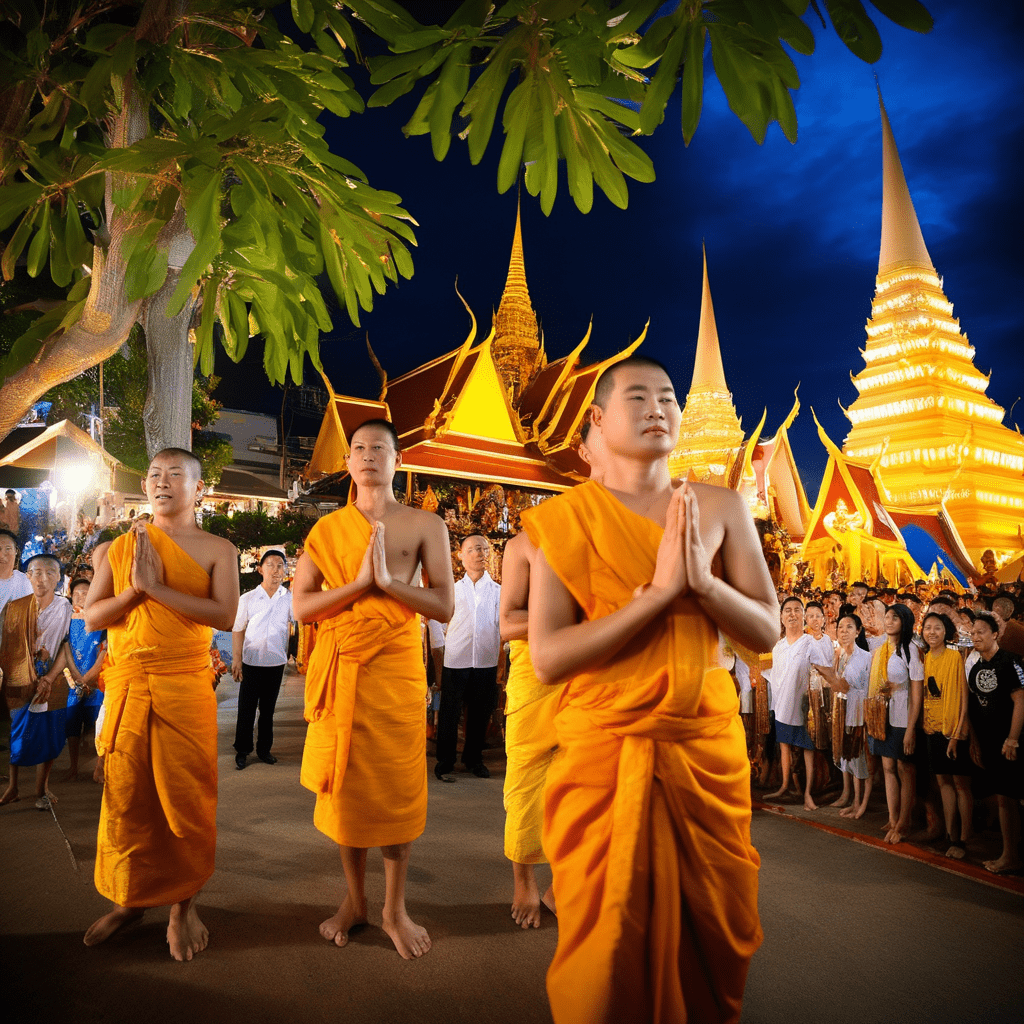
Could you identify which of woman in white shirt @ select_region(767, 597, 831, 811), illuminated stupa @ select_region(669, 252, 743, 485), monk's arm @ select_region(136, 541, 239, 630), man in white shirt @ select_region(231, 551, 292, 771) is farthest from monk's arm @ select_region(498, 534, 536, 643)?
illuminated stupa @ select_region(669, 252, 743, 485)

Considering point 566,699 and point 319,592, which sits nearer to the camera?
point 566,699

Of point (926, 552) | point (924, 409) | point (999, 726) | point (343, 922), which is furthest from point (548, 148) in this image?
point (924, 409)

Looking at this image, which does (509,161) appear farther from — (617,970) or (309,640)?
(309,640)

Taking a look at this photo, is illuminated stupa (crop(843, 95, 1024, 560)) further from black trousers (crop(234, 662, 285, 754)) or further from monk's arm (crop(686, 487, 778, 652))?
monk's arm (crop(686, 487, 778, 652))

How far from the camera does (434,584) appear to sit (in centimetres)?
294

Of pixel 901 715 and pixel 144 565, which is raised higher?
pixel 144 565

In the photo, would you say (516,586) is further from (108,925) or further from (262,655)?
(262,655)

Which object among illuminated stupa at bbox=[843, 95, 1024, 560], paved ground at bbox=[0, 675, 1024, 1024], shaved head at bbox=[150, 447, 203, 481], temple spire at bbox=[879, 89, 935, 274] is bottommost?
paved ground at bbox=[0, 675, 1024, 1024]

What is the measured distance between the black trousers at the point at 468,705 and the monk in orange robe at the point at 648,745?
4.33 m

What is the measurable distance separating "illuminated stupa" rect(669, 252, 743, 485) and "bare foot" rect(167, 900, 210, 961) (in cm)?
2816

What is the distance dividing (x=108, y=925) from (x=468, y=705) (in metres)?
3.59

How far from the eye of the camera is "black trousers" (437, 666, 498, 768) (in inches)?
226

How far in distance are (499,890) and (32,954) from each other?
75.3 inches

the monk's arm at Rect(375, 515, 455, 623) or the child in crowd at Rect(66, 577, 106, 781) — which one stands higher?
the monk's arm at Rect(375, 515, 455, 623)
